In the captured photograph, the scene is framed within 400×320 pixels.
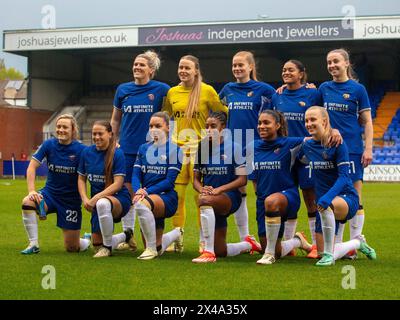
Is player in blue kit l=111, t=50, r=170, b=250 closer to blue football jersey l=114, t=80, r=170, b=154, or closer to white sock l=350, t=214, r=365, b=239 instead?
blue football jersey l=114, t=80, r=170, b=154

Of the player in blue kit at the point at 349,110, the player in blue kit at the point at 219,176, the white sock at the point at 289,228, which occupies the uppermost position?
the player in blue kit at the point at 349,110

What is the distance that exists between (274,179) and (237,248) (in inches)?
36.0

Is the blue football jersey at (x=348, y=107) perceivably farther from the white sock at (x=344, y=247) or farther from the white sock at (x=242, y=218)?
the white sock at (x=242, y=218)

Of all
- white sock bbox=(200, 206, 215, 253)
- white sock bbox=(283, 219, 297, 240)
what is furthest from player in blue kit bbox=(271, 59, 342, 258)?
white sock bbox=(200, 206, 215, 253)

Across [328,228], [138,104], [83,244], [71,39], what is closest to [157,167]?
[138,104]

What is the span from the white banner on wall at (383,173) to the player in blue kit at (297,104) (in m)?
19.7

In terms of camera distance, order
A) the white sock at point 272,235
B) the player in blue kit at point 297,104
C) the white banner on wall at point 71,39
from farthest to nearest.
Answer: the white banner on wall at point 71,39
the player in blue kit at point 297,104
the white sock at point 272,235

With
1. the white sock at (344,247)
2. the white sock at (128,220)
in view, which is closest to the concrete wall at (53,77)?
the white sock at (128,220)

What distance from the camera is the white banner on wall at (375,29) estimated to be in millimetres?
25938

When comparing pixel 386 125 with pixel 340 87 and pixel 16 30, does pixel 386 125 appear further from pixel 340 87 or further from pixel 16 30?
pixel 340 87

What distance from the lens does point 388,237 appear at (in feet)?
30.0

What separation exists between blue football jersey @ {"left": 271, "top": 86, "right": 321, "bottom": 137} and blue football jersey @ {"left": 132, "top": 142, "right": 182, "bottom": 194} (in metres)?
1.08

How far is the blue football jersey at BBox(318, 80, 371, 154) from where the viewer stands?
7023 millimetres
